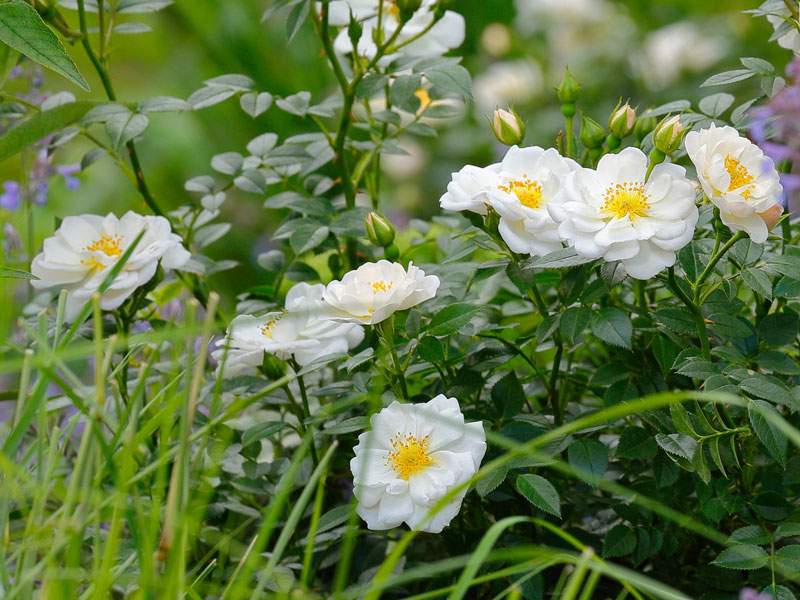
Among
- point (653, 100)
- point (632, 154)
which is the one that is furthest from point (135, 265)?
point (653, 100)

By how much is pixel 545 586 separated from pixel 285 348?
0.29 meters

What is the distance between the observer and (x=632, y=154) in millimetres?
602

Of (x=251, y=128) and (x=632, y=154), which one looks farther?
(x=251, y=128)

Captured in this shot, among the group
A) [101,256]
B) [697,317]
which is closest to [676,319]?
[697,317]

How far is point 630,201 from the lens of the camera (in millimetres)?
583

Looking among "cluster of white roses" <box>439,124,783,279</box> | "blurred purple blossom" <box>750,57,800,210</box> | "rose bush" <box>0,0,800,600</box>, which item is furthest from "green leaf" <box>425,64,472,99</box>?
"blurred purple blossom" <box>750,57,800,210</box>

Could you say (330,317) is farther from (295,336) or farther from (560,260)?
(560,260)

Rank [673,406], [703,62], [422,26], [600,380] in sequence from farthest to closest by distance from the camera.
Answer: [703,62], [422,26], [600,380], [673,406]

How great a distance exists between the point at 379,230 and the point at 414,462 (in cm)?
17

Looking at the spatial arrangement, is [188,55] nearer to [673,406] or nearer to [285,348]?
[285,348]

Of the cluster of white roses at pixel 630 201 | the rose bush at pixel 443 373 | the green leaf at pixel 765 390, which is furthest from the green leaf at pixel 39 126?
the green leaf at pixel 765 390

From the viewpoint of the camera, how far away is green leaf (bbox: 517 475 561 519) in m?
0.56

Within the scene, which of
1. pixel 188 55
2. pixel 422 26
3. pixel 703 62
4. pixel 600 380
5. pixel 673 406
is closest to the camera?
pixel 673 406

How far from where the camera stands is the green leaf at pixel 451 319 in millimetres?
614
